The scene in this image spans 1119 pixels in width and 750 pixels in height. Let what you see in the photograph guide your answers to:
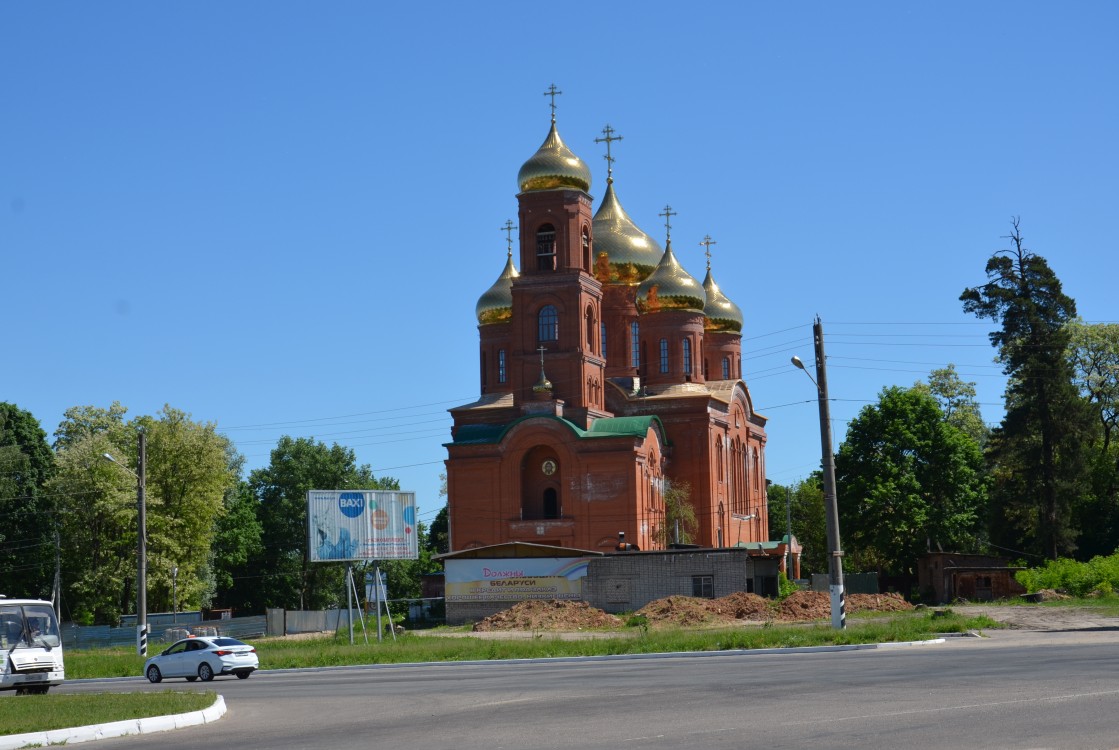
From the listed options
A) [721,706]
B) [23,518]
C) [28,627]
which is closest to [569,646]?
[28,627]

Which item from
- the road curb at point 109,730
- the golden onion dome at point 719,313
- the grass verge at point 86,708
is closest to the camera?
the road curb at point 109,730

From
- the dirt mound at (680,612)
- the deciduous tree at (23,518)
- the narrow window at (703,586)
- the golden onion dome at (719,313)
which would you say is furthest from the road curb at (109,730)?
the golden onion dome at (719,313)

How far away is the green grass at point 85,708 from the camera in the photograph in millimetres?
17203

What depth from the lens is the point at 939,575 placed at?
54625 mm

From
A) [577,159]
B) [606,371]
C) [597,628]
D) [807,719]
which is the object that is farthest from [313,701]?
[606,371]

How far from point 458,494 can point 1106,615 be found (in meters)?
33.0

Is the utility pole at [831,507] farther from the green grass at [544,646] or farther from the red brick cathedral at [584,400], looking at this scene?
the red brick cathedral at [584,400]

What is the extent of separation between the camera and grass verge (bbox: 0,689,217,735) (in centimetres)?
1719

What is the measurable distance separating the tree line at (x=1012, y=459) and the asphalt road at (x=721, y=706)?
2707 centimetres

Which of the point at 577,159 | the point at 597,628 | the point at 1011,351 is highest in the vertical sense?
the point at 577,159

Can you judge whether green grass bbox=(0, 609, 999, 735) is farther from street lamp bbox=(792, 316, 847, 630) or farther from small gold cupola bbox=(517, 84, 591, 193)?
small gold cupola bbox=(517, 84, 591, 193)

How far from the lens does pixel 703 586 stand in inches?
2028

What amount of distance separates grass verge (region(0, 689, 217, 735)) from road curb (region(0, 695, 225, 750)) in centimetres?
19

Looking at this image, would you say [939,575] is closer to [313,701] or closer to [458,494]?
[458,494]
